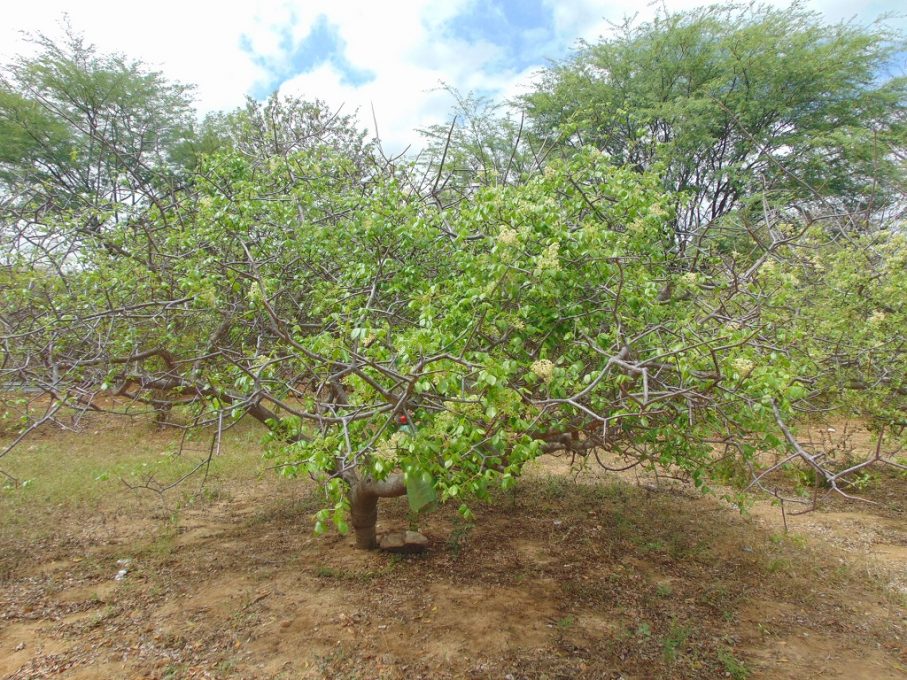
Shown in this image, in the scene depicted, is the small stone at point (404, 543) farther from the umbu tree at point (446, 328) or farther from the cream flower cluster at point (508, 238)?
the cream flower cluster at point (508, 238)

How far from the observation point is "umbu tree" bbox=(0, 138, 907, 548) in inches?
111

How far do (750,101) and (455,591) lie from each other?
12.2m

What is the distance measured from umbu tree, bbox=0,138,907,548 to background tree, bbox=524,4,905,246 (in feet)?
23.8

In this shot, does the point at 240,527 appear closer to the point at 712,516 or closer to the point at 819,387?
the point at 712,516

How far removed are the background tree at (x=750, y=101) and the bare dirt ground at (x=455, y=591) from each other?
24.5 ft

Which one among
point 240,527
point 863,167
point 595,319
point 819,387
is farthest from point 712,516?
point 863,167

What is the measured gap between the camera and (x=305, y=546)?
5.56 metres

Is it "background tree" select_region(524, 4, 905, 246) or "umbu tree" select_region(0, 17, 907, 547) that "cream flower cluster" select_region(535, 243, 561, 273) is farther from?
"background tree" select_region(524, 4, 905, 246)

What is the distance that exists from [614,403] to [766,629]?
102 inches

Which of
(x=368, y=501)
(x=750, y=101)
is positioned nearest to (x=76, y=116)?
(x=368, y=501)

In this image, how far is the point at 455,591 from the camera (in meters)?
4.68

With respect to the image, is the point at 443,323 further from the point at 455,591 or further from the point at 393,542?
the point at 393,542

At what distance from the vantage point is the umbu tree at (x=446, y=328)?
282cm

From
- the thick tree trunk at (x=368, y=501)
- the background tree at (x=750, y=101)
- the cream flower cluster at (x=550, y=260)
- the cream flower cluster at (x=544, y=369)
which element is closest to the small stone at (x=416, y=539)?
the thick tree trunk at (x=368, y=501)
